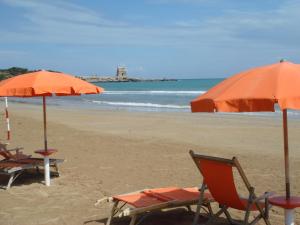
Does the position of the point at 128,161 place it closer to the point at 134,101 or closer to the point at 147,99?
the point at 134,101

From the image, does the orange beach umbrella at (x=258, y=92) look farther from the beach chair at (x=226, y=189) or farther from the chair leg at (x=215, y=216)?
the chair leg at (x=215, y=216)

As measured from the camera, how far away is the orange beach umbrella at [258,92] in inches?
165

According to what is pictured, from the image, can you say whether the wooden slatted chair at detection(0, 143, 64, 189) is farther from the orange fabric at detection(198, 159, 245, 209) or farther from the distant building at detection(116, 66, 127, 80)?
the distant building at detection(116, 66, 127, 80)

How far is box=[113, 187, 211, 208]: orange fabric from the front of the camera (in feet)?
18.6

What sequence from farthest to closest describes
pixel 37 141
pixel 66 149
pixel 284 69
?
pixel 37 141 → pixel 66 149 → pixel 284 69

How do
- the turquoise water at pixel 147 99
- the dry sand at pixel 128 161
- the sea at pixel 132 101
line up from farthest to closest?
the turquoise water at pixel 147 99 → the sea at pixel 132 101 → the dry sand at pixel 128 161

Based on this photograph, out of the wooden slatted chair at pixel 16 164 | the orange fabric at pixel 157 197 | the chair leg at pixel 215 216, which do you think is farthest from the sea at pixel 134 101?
the chair leg at pixel 215 216

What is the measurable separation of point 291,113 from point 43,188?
17612mm

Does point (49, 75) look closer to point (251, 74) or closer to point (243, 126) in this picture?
point (251, 74)

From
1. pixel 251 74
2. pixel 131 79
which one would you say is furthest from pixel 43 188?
pixel 131 79

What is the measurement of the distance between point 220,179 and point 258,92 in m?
1.17

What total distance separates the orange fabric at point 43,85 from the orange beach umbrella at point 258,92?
3437 millimetres

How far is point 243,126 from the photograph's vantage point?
59.3 ft

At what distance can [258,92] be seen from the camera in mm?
4355
